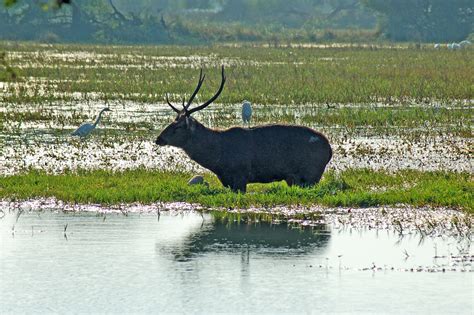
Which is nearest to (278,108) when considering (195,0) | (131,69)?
(131,69)

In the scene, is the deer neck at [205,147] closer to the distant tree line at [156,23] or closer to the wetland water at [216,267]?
the wetland water at [216,267]

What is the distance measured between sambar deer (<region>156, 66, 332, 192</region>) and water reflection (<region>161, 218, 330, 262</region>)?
129 cm

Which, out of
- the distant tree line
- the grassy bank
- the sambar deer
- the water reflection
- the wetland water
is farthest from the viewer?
the distant tree line

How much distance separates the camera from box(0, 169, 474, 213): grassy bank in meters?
12.0

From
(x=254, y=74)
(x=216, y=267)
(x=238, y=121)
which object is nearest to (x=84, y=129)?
(x=238, y=121)

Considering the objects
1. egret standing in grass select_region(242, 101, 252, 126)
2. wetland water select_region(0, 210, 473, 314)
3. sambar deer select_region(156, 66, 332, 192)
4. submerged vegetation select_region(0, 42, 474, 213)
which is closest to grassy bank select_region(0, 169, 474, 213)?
submerged vegetation select_region(0, 42, 474, 213)

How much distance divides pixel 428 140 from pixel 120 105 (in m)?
7.71

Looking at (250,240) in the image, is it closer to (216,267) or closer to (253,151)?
(216,267)

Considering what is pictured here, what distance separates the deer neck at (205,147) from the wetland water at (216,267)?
1.05m

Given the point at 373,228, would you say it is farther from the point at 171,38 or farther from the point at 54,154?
the point at 171,38

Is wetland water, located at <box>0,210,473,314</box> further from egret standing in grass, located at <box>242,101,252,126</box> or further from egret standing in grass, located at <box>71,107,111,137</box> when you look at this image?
egret standing in grass, located at <box>242,101,252,126</box>

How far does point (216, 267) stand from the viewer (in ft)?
30.9

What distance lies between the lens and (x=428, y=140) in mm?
17438

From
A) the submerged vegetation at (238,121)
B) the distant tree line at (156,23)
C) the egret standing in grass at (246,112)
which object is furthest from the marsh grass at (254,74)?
the distant tree line at (156,23)
